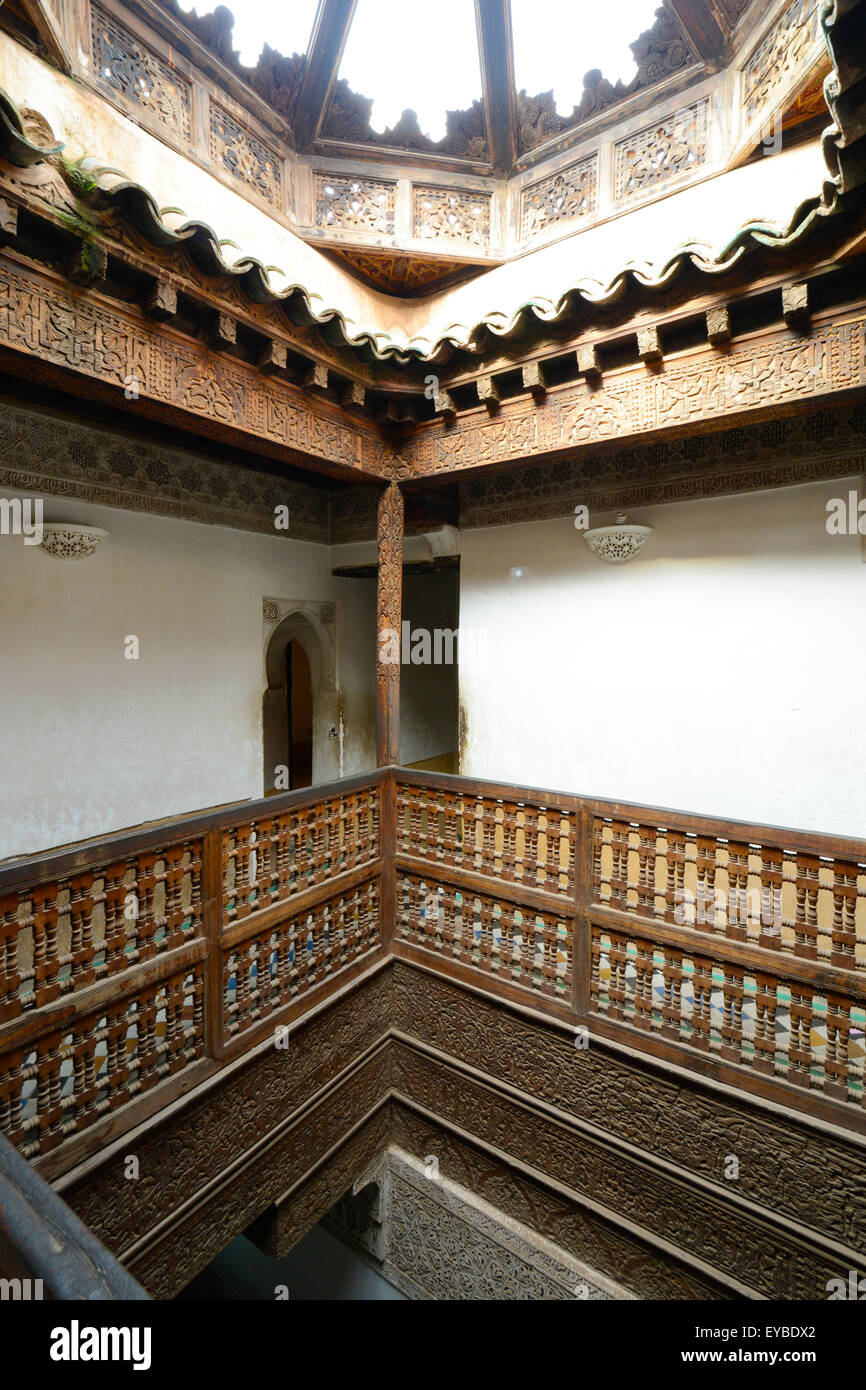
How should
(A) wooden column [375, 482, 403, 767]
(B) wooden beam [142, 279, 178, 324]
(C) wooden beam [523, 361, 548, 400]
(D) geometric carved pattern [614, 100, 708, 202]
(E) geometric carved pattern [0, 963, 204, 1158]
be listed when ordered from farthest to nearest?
(A) wooden column [375, 482, 403, 767], (D) geometric carved pattern [614, 100, 708, 202], (C) wooden beam [523, 361, 548, 400], (B) wooden beam [142, 279, 178, 324], (E) geometric carved pattern [0, 963, 204, 1158]

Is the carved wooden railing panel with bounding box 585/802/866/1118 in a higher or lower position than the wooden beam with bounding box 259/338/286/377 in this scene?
lower

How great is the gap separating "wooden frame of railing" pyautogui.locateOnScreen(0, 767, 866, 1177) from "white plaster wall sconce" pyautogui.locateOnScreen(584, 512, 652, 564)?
180 cm

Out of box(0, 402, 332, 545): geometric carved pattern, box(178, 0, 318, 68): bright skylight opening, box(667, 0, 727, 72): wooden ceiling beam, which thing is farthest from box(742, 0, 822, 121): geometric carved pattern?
box(0, 402, 332, 545): geometric carved pattern

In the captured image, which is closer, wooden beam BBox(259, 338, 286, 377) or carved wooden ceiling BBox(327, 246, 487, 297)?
wooden beam BBox(259, 338, 286, 377)

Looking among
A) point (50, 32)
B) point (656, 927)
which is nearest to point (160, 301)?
point (50, 32)

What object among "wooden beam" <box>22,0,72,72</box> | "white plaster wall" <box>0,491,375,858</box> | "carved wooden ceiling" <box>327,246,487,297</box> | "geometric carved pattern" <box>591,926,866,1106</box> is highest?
"wooden beam" <box>22,0,72,72</box>

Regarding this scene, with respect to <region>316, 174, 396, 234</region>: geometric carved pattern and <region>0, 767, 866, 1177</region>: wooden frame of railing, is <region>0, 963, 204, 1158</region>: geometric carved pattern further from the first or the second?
<region>316, 174, 396, 234</region>: geometric carved pattern

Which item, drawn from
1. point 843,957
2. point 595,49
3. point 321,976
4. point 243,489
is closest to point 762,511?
point 843,957

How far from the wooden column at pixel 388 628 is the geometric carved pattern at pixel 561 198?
6.48 feet

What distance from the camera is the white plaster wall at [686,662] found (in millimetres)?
3461

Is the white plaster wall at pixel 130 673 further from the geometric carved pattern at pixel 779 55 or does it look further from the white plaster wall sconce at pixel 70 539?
the geometric carved pattern at pixel 779 55

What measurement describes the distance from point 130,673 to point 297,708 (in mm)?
6409

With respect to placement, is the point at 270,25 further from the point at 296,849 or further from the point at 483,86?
the point at 296,849

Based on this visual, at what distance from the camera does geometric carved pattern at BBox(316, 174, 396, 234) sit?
4.12 meters
